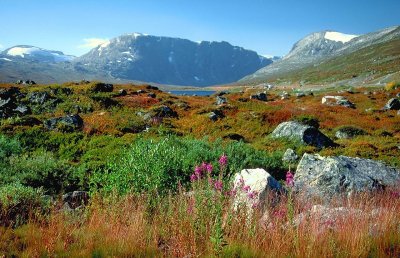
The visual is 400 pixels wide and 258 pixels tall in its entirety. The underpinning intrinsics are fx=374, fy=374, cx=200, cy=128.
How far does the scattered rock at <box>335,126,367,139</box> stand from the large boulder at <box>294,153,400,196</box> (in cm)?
1347

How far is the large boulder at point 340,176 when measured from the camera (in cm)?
1155

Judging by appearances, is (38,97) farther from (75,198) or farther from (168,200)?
(168,200)

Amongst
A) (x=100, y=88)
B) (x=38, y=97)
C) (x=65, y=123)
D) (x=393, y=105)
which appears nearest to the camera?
(x=65, y=123)

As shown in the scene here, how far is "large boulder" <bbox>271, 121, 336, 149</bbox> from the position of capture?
21.6m

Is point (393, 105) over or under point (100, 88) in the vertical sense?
over

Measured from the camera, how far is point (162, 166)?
10883 millimetres

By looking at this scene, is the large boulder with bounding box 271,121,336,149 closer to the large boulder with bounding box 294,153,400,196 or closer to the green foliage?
the large boulder with bounding box 294,153,400,196

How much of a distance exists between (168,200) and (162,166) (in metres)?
2.40

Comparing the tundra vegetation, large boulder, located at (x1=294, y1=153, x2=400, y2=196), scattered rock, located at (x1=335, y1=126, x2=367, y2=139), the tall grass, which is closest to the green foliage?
the tundra vegetation

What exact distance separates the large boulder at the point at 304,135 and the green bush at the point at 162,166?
526 cm

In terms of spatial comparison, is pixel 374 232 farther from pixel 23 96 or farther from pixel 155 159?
pixel 23 96

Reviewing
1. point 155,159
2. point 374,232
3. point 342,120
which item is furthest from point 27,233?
point 342,120

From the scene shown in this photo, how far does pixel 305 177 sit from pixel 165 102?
28761 mm

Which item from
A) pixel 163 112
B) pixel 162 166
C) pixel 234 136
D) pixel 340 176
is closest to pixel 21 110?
pixel 163 112
